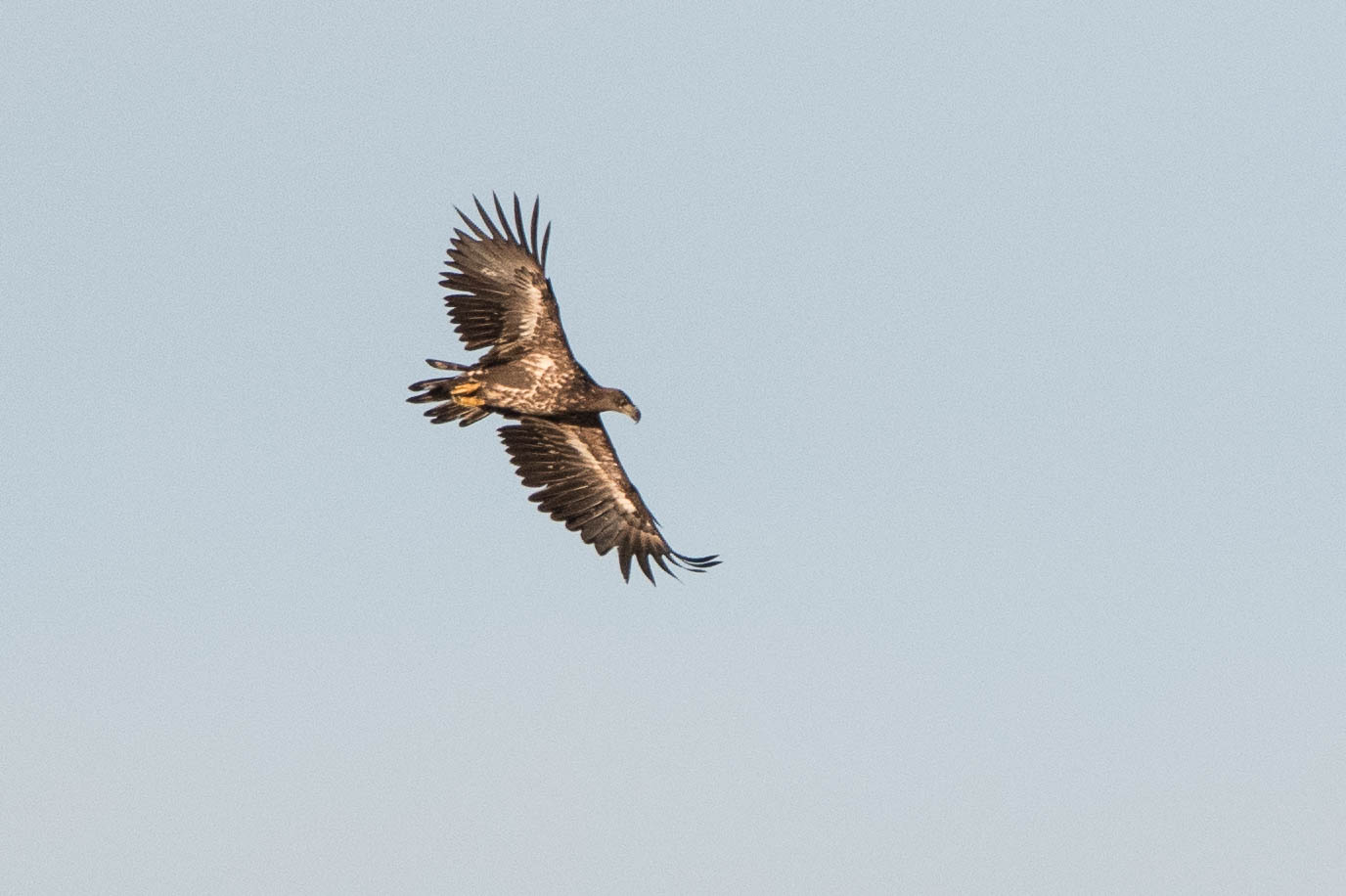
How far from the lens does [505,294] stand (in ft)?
80.2

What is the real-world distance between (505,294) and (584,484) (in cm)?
301

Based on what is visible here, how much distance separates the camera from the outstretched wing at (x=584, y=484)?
84.4 feet

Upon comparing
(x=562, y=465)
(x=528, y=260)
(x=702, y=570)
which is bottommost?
(x=702, y=570)

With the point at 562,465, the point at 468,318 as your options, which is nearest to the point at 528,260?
the point at 468,318

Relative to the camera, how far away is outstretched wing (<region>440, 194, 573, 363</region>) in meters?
24.3

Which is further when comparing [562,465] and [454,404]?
[562,465]

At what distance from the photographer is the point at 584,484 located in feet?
85.0

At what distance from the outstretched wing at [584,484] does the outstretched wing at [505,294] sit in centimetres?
177

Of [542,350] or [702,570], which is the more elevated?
[542,350]

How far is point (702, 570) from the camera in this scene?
978 inches

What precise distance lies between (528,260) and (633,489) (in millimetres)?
3531

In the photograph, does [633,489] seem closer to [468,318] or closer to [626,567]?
[626,567]

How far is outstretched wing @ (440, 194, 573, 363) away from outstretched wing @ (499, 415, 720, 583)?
5.80ft

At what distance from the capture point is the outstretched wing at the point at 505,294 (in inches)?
958
